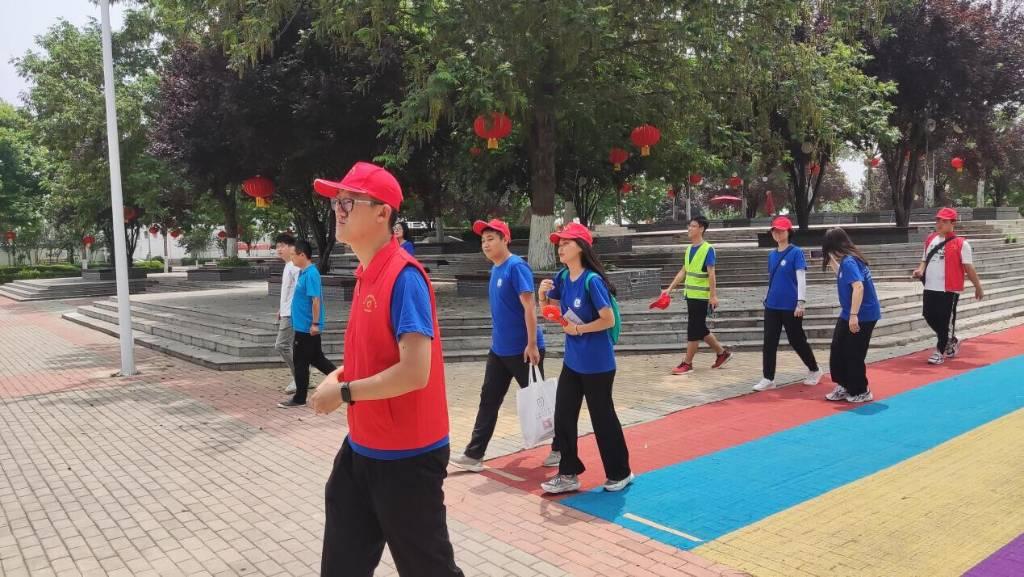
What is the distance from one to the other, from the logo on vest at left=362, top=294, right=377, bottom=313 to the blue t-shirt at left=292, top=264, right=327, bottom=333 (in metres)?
5.20

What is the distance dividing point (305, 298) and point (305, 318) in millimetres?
215

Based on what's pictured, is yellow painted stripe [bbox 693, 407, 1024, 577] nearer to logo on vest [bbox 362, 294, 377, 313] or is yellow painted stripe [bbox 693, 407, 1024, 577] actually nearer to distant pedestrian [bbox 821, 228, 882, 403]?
distant pedestrian [bbox 821, 228, 882, 403]

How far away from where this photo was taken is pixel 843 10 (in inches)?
447

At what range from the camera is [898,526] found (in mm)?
3932

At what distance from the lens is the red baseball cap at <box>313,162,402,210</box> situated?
238 centimetres

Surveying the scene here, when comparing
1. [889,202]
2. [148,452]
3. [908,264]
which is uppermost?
[889,202]

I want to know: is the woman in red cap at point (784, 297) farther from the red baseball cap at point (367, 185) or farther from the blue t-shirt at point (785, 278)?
the red baseball cap at point (367, 185)

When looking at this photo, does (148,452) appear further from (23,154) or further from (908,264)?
(23,154)

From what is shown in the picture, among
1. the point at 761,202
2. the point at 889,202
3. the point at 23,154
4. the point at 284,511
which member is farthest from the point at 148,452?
the point at 889,202

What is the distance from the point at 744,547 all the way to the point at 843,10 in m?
10.5

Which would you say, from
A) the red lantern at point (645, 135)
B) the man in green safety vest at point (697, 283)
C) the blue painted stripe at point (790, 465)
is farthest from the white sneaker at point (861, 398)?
the red lantern at point (645, 135)

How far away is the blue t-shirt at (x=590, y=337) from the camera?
14.6 ft

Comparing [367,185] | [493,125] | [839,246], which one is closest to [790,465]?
[839,246]

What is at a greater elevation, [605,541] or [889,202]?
[889,202]
